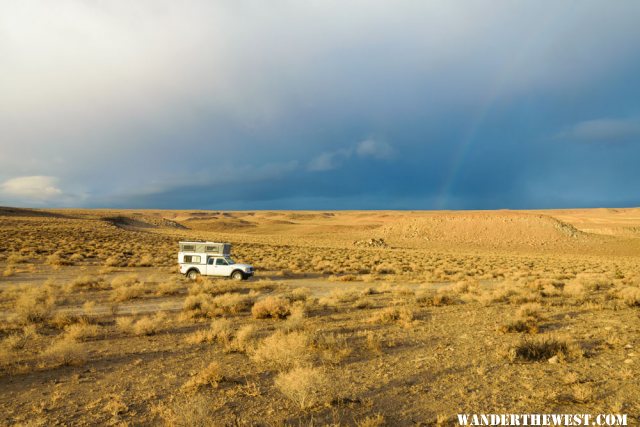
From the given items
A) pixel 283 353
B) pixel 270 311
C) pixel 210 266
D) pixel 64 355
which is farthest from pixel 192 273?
pixel 283 353

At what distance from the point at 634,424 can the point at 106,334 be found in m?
12.1

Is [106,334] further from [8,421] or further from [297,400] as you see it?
[297,400]

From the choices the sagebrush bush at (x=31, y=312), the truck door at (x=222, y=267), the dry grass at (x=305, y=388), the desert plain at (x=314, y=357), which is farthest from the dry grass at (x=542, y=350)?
the truck door at (x=222, y=267)

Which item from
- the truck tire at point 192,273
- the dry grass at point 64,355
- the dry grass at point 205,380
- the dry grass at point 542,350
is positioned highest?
the dry grass at point 542,350

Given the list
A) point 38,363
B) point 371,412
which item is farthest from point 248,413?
point 38,363

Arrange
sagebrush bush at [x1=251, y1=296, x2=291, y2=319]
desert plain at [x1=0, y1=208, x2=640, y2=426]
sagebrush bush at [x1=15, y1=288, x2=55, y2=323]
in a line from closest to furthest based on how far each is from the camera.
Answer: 1. desert plain at [x1=0, y1=208, x2=640, y2=426]
2. sagebrush bush at [x1=15, y1=288, x2=55, y2=323]
3. sagebrush bush at [x1=251, y1=296, x2=291, y2=319]

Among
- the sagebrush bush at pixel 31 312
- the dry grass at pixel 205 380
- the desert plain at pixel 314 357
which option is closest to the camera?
the desert plain at pixel 314 357

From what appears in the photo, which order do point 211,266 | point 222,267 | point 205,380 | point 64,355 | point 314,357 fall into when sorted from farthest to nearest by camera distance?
point 211,266 < point 222,267 < point 314,357 < point 64,355 < point 205,380

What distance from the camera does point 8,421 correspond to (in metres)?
6.18

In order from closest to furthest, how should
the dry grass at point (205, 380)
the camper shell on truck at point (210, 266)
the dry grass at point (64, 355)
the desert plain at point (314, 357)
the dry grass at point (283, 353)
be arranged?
the desert plain at point (314, 357) < the dry grass at point (205, 380) < the dry grass at point (283, 353) < the dry grass at point (64, 355) < the camper shell on truck at point (210, 266)

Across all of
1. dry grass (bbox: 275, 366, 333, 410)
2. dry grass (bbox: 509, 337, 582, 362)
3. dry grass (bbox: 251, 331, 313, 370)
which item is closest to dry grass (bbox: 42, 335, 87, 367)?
dry grass (bbox: 251, 331, 313, 370)

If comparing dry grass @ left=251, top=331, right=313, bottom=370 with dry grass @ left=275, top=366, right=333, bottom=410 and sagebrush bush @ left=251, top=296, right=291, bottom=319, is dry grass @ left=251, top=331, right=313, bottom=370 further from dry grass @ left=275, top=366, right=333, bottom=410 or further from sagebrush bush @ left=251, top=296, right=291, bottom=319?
sagebrush bush @ left=251, top=296, right=291, bottom=319

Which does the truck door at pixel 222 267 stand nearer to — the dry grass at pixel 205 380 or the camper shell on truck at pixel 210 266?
the camper shell on truck at pixel 210 266

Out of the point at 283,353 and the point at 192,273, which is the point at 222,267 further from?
the point at 283,353
